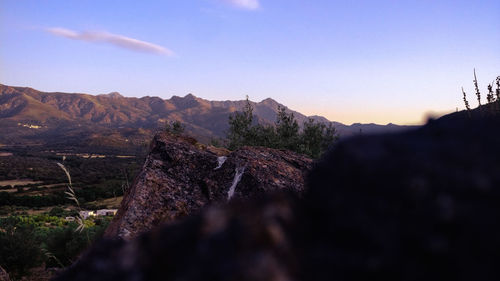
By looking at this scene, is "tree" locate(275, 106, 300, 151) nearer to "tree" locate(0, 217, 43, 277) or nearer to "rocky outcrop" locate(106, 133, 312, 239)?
"tree" locate(0, 217, 43, 277)

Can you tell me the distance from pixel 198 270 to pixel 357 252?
757mm

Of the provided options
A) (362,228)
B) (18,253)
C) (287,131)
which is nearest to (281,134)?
(287,131)

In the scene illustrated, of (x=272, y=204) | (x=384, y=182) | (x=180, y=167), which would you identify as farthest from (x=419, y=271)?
(x=180, y=167)

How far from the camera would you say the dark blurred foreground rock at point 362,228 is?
1.65 meters

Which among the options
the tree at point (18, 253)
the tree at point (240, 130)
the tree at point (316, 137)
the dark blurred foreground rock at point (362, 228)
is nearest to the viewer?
the dark blurred foreground rock at point (362, 228)

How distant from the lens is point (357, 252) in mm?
1677

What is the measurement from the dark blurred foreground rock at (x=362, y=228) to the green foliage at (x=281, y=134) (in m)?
29.6

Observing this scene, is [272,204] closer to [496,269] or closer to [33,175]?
[496,269]

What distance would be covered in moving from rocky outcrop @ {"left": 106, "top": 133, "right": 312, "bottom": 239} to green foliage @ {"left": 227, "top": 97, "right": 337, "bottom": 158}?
22812 millimetres

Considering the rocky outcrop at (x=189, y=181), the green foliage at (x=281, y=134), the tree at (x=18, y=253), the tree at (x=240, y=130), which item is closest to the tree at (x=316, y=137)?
the green foliage at (x=281, y=134)

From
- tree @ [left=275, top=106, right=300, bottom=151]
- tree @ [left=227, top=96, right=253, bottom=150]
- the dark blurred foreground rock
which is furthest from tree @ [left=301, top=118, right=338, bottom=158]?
the dark blurred foreground rock

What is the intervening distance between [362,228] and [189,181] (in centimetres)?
687

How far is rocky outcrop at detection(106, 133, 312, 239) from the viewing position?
23.8 ft

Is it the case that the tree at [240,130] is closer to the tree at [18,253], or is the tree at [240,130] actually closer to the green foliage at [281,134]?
the green foliage at [281,134]
